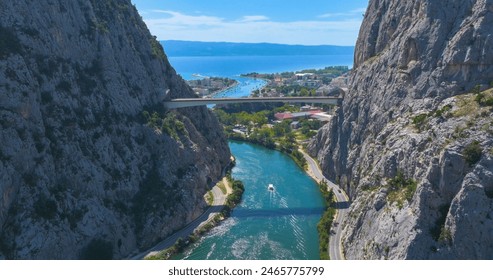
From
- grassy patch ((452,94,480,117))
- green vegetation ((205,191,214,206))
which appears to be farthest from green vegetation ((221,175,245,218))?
grassy patch ((452,94,480,117))

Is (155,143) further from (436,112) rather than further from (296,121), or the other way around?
(296,121)

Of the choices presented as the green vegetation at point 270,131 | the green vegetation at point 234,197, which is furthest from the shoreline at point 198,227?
the green vegetation at point 270,131

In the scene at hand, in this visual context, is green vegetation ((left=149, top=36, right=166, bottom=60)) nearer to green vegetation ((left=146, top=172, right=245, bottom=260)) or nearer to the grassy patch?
green vegetation ((left=146, top=172, right=245, bottom=260))

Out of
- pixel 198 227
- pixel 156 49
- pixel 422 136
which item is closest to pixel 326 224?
pixel 422 136

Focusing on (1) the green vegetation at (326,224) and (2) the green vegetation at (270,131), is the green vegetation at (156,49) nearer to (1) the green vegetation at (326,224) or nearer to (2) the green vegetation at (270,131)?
(2) the green vegetation at (270,131)

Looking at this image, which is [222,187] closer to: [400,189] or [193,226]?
[193,226]

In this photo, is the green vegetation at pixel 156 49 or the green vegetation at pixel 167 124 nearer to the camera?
the green vegetation at pixel 167 124
